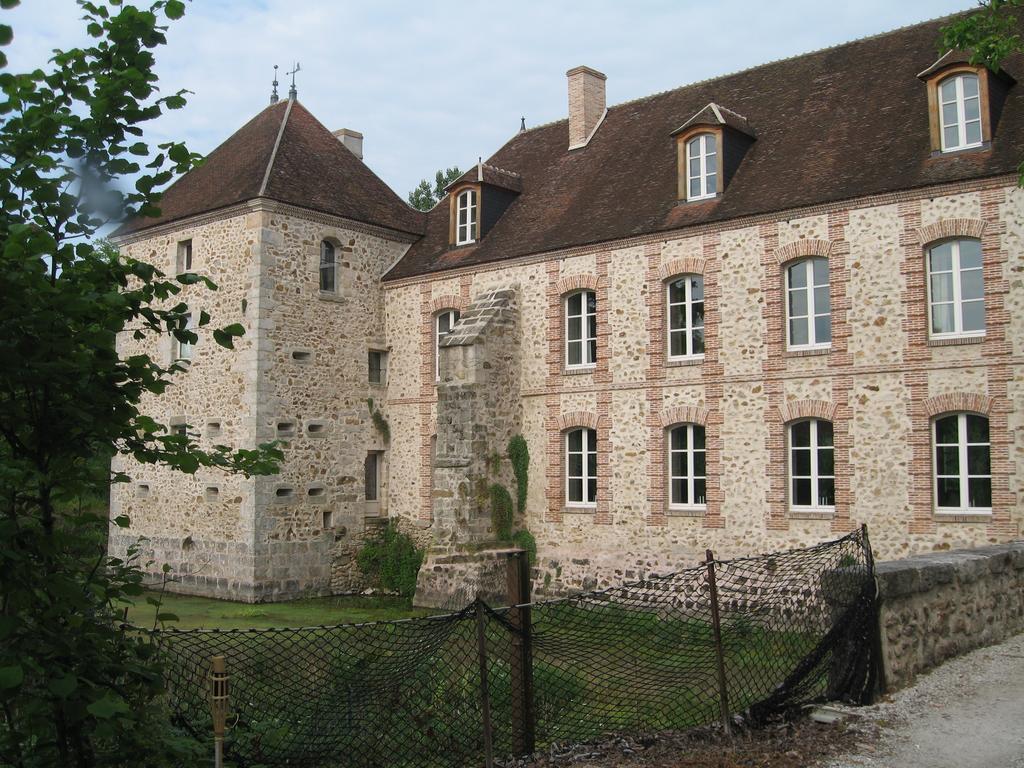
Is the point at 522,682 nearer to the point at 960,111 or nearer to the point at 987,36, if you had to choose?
the point at 987,36

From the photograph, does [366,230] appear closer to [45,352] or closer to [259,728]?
[259,728]

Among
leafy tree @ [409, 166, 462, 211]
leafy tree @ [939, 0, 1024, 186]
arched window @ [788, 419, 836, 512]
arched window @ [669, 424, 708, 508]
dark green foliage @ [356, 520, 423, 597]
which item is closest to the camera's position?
leafy tree @ [939, 0, 1024, 186]

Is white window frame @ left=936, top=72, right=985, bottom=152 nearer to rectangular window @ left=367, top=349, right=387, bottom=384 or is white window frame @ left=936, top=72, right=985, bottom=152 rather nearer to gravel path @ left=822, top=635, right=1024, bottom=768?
gravel path @ left=822, top=635, right=1024, bottom=768

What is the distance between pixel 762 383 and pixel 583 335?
3.75m

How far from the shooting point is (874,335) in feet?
48.0

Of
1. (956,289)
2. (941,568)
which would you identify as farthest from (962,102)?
(941,568)

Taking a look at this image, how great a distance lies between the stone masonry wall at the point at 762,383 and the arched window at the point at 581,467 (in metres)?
0.21

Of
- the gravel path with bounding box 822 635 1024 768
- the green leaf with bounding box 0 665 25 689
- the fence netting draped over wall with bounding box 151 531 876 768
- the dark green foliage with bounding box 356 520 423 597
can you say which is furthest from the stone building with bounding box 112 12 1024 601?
the green leaf with bounding box 0 665 25 689

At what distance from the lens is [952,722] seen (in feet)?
21.1

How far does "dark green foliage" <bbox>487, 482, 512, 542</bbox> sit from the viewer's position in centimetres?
1814

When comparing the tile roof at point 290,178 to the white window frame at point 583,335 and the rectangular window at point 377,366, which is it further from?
the white window frame at point 583,335

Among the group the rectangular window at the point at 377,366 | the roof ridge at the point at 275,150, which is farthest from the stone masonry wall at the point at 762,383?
the roof ridge at the point at 275,150

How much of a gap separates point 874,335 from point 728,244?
9.32 ft

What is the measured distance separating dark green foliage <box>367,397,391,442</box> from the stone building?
0.16 ft
